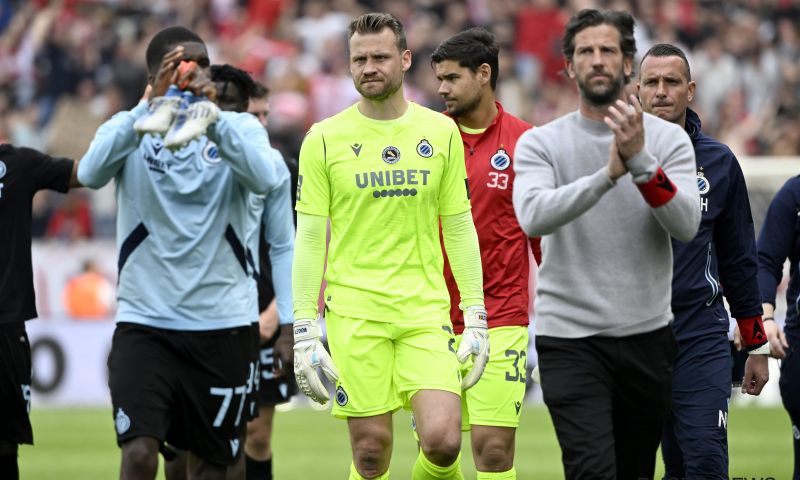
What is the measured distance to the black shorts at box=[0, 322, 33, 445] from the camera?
340 inches

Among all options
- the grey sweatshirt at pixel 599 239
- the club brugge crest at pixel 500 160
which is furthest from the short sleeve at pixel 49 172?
the grey sweatshirt at pixel 599 239

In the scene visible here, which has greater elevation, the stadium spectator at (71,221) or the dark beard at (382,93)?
the dark beard at (382,93)

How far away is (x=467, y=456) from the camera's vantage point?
50.4 feet

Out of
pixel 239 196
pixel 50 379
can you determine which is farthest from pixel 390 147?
pixel 50 379

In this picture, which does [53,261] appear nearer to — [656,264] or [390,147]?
[390,147]

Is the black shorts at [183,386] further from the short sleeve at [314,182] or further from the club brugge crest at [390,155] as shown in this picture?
the club brugge crest at [390,155]

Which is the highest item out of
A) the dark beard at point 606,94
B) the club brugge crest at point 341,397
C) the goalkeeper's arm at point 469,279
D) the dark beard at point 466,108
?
the dark beard at point 466,108

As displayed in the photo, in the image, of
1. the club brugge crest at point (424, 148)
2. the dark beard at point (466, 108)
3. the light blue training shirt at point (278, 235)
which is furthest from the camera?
the light blue training shirt at point (278, 235)

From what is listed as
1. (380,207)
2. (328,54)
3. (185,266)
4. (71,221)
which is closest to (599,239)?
(380,207)

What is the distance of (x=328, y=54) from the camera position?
23.0 metres

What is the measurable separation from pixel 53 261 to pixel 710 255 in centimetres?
1292

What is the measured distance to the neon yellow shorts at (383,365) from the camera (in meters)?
7.90

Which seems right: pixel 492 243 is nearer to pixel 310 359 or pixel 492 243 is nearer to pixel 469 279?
pixel 469 279

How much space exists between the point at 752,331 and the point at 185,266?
3219 millimetres
